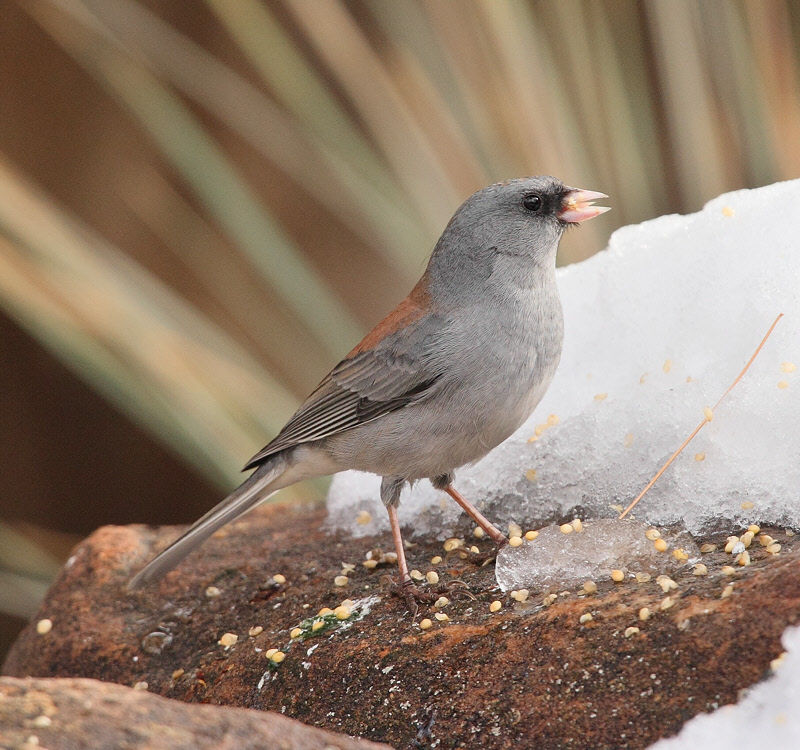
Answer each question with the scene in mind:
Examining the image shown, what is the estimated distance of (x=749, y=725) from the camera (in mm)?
1595

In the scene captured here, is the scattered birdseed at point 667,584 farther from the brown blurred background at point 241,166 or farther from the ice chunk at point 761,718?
the brown blurred background at point 241,166

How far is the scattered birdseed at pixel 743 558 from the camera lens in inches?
82.4

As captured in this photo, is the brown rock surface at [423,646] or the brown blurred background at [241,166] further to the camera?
the brown blurred background at [241,166]

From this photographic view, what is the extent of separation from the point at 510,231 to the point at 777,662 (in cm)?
169

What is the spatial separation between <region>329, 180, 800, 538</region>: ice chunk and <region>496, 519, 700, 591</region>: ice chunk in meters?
0.18

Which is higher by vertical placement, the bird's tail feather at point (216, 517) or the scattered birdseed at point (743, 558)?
the bird's tail feather at point (216, 517)

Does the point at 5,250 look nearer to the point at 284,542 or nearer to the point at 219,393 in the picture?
the point at 219,393

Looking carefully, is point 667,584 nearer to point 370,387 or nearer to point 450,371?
point 450,371

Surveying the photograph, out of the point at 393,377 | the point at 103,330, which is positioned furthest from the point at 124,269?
the point at 393,377

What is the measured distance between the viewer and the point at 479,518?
9.67ft

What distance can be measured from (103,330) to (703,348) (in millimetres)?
2579

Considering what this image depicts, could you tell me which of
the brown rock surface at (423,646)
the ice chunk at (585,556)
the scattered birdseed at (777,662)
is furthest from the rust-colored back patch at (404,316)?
the scattered birdseed at (777,662)

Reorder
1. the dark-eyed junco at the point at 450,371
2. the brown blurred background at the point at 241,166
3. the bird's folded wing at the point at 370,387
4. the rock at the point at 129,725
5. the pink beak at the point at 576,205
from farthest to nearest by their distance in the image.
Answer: the brown blurred background at the point at 241,166 → the pink beak at the point at 576,205 → the bird's folded wing at the point at 370,387 → the dark-eyed junco at the point at 450,371 → the rock at the point at 129,725

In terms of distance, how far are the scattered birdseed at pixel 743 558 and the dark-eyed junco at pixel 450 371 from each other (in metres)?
0.79
